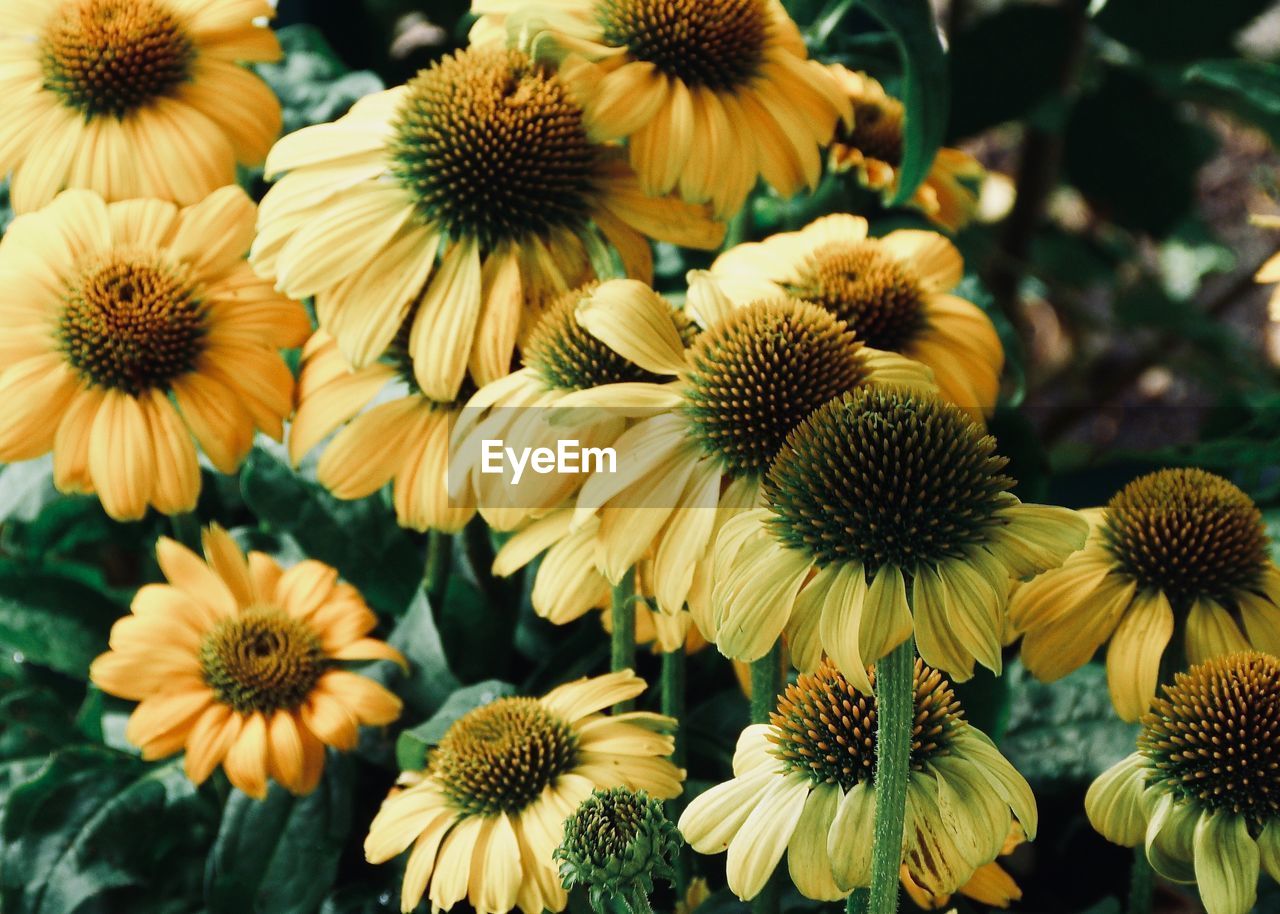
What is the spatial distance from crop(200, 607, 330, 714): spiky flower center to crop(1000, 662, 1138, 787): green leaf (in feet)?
1.32

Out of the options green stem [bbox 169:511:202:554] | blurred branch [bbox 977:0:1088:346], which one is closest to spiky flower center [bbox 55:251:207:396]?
green stem [bbox 169:511:202:554]

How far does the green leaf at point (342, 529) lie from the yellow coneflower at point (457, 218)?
197 mm

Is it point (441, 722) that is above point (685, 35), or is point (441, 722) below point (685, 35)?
below

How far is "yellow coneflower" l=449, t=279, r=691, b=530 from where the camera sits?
0.60 meters

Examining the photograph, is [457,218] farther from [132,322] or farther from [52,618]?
[52,618]

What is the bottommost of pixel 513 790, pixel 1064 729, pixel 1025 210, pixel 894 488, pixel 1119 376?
pixel 1119 376

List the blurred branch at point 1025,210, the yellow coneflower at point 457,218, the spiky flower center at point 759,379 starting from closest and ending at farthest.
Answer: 1. the spiky flower center at point 759,379
2. the yellow coneflower at point 457,218
3. the blurred branch at point 1025,210

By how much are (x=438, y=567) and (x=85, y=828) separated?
0.25m

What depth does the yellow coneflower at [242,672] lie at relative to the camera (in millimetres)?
722

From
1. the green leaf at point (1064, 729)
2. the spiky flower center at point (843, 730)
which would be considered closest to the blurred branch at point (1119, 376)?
the green leaf at point (1064, 729)

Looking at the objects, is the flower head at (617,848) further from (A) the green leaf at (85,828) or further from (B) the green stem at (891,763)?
(A) the green leaf at (85,828)

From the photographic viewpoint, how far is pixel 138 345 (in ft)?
2.42

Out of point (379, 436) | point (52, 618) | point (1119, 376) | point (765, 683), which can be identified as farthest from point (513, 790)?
point (1119, 376)

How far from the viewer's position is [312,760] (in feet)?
2.40
